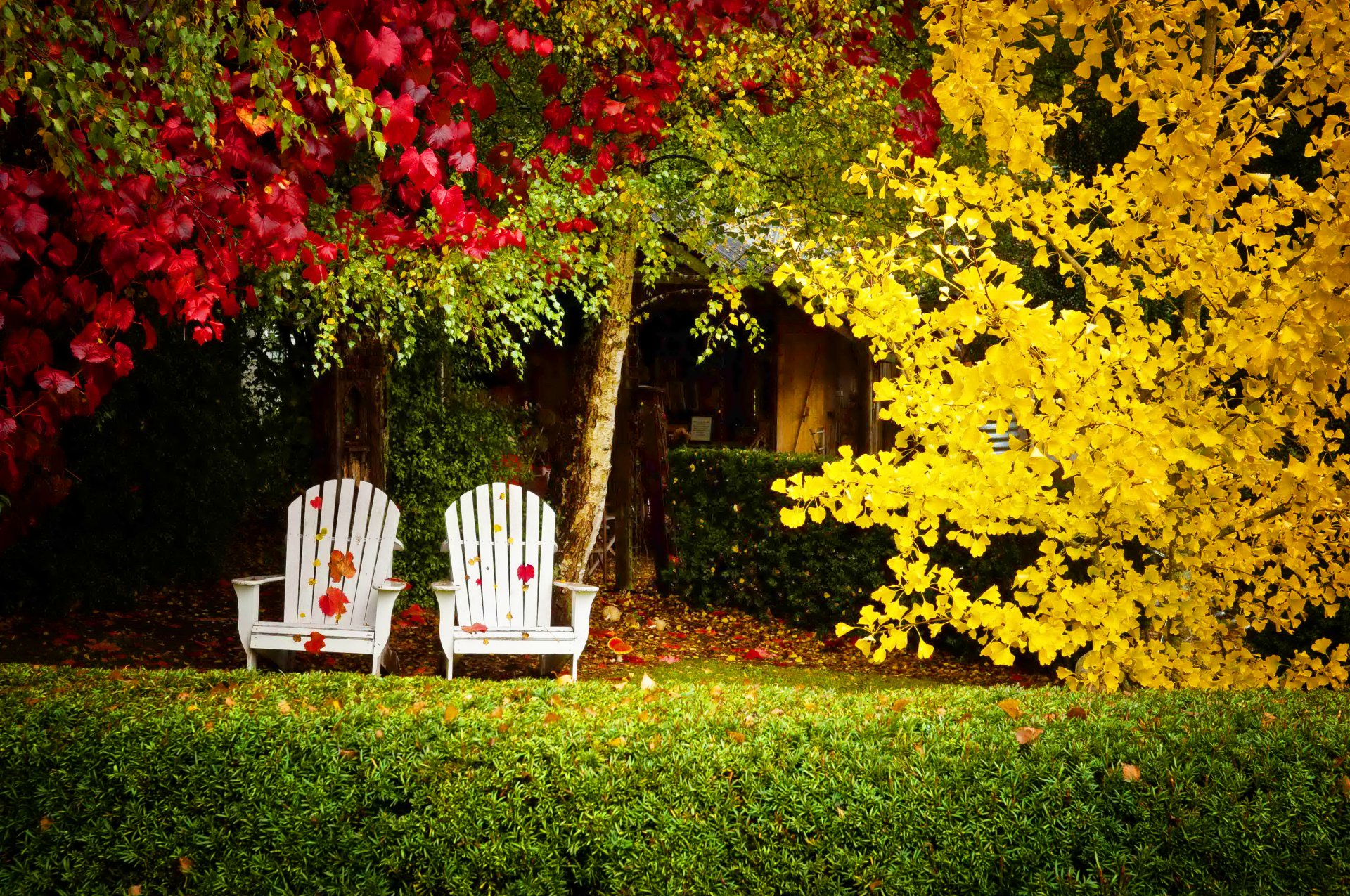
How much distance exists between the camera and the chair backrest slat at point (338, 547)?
5730 mm

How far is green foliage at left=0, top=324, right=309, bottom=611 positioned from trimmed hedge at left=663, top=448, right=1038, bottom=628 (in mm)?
3260

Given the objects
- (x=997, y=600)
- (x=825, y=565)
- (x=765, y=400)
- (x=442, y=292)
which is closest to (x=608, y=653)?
(x=825, y=565)

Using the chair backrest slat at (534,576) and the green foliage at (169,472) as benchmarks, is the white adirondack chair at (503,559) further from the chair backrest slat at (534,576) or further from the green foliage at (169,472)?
the green foliage at (169,472)

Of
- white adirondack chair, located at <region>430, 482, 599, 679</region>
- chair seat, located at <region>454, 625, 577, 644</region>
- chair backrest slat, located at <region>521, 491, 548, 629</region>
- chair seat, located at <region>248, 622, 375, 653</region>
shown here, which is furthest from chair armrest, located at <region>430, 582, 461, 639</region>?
chair backrest slat, located at <region>521, 491, 548, 629</region>

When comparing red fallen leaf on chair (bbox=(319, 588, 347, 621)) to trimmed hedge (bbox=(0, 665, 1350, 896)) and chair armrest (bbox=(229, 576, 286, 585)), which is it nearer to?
chair armrest (bbox=(229, 576, 286, 585))

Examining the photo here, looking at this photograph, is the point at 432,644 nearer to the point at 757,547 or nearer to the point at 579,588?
the point at 579,588

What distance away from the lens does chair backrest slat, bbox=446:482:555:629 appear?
5.88 m

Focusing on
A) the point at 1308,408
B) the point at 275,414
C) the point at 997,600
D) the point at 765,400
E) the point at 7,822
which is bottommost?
the point at 7,822

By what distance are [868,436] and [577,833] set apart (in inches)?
424

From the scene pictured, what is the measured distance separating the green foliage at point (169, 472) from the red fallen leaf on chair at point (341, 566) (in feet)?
6.21

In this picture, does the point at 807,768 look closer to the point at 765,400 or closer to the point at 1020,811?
the point at 1020,811

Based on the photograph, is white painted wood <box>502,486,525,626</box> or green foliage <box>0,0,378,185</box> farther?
white painted wood <box>502,486,525,626</box>

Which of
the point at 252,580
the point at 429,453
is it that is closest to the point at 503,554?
the point at 252,580

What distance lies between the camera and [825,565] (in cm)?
801
